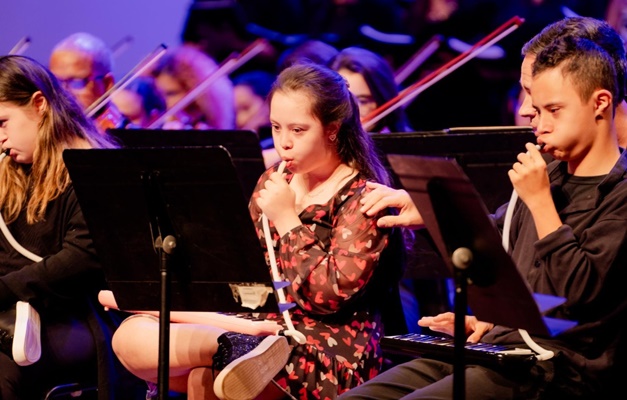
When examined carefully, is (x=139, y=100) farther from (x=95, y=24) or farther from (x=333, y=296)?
(x=333, y=296)

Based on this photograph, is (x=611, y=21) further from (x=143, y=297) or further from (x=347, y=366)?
(x=143, y=297)

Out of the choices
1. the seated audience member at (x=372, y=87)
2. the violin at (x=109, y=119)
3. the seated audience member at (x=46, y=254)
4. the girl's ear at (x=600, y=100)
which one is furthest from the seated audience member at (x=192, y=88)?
the girl's ear at (x=600, y=100)

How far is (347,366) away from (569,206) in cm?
65

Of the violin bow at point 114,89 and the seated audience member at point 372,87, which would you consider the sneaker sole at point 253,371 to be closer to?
the seated audience member at point 372,87

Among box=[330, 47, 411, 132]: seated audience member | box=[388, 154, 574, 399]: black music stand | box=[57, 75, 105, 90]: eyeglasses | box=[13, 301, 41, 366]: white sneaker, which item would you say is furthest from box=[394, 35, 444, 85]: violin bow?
box=[388, 154, 574, 399]: black music stand

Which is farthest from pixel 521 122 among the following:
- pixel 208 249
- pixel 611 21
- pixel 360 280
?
pixel 208 249

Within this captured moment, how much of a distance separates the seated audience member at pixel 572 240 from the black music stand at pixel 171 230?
361mm

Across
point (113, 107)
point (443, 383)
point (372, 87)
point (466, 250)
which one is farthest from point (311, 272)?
point (113, 107)

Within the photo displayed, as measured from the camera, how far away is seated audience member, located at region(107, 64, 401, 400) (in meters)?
2.23

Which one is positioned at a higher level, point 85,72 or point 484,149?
point 85,72

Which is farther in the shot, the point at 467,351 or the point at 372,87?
the point at 372,87

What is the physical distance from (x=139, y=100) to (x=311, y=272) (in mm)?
2938

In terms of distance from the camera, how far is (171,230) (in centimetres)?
209

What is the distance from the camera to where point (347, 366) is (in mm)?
2293
